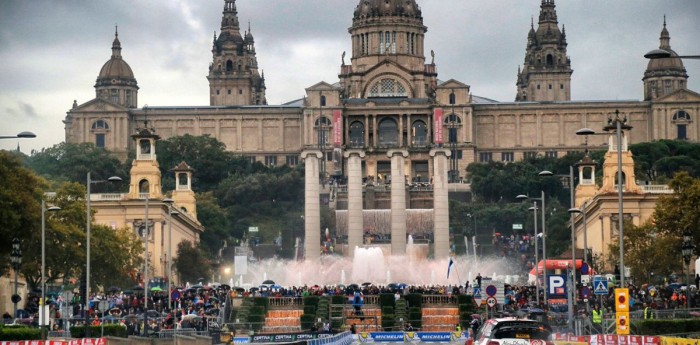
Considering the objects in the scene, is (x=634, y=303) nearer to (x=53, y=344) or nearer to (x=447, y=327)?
(x=447, y=327)

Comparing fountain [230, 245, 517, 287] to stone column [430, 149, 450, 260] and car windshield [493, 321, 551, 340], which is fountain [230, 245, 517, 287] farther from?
car windshield [493, 321, 551, 340]

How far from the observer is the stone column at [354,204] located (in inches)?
6235

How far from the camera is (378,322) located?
4291 inches

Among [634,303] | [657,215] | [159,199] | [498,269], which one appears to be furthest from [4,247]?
[498,269]

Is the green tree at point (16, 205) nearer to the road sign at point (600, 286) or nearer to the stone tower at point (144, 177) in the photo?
the road sign at point (600, 286)

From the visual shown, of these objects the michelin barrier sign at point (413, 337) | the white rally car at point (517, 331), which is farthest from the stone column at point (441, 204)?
the white rally car at point (517, 331)

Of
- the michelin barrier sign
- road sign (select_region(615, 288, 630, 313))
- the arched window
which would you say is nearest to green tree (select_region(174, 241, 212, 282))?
the arched window

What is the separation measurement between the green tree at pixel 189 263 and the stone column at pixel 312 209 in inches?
382

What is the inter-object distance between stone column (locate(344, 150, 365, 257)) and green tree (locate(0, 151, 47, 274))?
51607 millimetres

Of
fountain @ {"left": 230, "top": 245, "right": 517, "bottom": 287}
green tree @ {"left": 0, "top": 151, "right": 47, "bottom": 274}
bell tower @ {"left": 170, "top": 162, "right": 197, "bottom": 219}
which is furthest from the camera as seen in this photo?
bell tower @ {"left": 170, "top": 162, "right": 197, "bottom": 219}

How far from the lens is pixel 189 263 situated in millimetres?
159750

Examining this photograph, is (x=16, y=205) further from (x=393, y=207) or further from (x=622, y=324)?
(x=393, y=207)

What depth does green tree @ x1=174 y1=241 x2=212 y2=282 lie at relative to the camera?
159m

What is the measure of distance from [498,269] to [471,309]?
58.8 m
